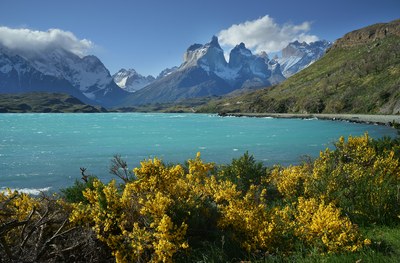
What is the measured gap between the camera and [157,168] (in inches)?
313

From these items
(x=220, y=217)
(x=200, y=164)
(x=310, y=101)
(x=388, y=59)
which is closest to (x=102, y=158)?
(x=200, y=164)

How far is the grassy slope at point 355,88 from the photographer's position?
393 feet

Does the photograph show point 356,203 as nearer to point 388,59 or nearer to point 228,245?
point 228,245

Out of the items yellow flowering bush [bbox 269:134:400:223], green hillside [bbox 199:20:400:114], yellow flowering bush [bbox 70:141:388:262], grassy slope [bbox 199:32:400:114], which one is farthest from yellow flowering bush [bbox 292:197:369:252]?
green hillside [bbox 199:20:400:114]

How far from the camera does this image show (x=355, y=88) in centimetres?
13962

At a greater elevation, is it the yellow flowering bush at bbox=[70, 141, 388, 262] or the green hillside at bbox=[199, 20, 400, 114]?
the green hillside at bbox=[199, 20, 400, 114]

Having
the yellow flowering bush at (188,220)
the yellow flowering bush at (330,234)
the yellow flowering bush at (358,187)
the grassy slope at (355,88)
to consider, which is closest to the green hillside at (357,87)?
the grassy slope at (355,88)

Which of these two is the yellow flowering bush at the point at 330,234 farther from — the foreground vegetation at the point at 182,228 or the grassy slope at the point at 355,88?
the grassy slope at the point at 355,88

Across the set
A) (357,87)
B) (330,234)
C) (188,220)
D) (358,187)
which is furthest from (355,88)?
(188,220)

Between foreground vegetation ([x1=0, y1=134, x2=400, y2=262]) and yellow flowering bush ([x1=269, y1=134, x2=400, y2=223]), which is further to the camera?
yellow flowering bush ([x1=269, y1=134, x2=400, y2=223])

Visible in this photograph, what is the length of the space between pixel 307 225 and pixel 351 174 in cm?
436

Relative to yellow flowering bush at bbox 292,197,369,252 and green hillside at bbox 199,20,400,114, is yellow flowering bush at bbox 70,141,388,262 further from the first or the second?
green hillside at bbox 199,20,400,114

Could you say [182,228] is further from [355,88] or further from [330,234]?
[355,88]

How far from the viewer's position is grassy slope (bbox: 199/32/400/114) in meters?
120
